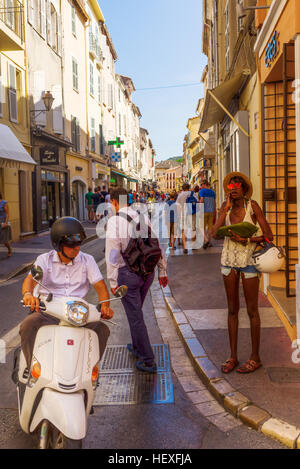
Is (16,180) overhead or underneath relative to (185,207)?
overhead

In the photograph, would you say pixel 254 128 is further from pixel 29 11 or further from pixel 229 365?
pixel 29 11

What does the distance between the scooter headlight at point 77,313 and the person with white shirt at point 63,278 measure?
285 millimetres

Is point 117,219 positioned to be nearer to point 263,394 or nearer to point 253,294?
point 253,294

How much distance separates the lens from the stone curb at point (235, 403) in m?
3.25

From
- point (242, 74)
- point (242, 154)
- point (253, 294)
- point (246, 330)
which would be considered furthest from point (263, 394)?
point (242, 74)

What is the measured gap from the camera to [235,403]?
12.1ft

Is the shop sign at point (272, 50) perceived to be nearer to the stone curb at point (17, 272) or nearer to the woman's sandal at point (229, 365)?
the woman's sandal at point (229, 365)

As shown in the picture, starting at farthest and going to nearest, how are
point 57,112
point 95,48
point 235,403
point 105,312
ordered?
point 95,48 < point 57,112 < point 235,403 < point 105,312

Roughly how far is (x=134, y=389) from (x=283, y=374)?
4.41ft

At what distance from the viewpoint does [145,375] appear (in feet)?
14.7

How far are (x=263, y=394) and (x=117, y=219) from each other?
201 cm

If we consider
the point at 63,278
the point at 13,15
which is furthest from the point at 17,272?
the point at 13,15

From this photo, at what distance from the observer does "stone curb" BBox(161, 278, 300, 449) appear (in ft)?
10.7

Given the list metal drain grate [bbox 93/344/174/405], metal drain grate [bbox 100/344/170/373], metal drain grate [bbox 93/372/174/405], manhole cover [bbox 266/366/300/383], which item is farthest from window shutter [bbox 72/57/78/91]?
manhole cover [bbox 266/366/300/383]
